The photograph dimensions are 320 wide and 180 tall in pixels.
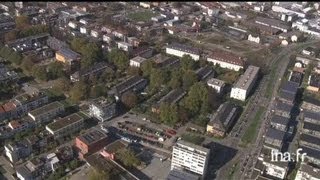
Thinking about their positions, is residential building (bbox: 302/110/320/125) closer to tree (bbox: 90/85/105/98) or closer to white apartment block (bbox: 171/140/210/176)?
white apartment block (bbox: 171/140/210/176)

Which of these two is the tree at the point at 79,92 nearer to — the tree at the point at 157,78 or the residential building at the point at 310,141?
the tree at the point at 157,78

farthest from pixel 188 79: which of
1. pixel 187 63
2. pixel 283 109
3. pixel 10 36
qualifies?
pixel 10 36

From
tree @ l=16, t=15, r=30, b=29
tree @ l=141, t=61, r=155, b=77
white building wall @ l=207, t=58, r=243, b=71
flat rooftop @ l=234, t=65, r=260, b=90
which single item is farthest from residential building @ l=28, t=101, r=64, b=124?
tree @ l=16, t=15, r=30, b=29

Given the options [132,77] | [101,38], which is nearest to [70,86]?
[132,77]

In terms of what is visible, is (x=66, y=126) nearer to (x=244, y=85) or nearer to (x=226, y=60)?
(x=244, y=85)

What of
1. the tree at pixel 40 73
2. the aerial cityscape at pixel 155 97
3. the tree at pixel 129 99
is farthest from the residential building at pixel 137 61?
the tree at pixel 40 73

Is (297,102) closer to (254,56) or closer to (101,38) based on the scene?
(254,56)
